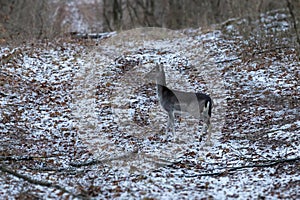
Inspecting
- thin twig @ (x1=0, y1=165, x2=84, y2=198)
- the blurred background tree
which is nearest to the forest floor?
thin twig @ (x1=0, y1=165, x2=84, y2=198)

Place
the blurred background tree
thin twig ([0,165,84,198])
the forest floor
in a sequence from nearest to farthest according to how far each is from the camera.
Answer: thin twig ([0,165,84,198]), the forest floor, the blurred background tree

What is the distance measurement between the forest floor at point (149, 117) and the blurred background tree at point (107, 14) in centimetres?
139

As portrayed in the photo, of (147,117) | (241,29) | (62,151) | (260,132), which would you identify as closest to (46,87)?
(147,117)

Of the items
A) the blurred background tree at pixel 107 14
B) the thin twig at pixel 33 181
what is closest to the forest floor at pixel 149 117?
the thin twig at pixel 33 181

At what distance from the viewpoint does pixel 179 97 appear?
443 inches

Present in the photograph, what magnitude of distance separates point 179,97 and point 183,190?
355 centimetres

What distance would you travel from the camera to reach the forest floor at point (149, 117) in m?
8.41

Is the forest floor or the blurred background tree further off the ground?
the blurred background tree

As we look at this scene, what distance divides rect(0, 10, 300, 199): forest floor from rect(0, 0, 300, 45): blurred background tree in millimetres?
1392

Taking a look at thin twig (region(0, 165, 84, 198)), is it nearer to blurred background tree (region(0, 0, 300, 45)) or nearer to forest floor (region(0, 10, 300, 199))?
forest floor (region(0, 10, 300, 199))

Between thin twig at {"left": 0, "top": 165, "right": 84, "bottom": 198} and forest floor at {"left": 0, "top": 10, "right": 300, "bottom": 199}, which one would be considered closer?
thin twig at {"left": 0, "top": 165, "right": 84, "bottom": 198}

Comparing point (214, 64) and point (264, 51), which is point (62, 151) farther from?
point (264, 51)

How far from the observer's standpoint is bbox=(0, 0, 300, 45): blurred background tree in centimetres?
2022

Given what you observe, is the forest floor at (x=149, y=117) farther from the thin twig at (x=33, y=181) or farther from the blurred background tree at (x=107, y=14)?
the blurred background tree at (x=107, y=14)
